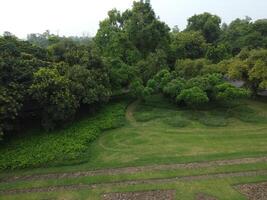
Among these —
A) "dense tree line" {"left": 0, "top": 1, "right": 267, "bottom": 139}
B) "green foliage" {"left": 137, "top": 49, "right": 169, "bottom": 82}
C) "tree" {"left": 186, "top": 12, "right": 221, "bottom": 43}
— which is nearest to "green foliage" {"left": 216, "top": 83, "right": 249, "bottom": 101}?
"dense tree line" {"left": 0, "top": 1, "right": 267, "bottom": 139}

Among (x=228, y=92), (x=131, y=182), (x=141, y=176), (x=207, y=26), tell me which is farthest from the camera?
(x=207, y=26)

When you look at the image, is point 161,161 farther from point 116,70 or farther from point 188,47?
point 188,47

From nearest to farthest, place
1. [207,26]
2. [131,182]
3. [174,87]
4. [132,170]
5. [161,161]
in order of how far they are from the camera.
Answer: [131,182]
[132,170]
[161,161]
[174,87]
[207,26]

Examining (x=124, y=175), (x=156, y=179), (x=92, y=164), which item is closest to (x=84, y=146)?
(x=92, y=164)

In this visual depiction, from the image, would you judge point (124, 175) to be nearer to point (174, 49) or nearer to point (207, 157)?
point (207, 157)

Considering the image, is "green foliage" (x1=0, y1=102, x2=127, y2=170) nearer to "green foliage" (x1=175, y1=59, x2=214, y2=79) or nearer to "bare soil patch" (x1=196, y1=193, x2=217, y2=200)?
"bare soil patch" (x1=196, y1=193, x2=217, y2=200)

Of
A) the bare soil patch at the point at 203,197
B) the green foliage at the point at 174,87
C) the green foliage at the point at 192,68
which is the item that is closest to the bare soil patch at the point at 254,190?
the bare soil patch at the point at 203,197

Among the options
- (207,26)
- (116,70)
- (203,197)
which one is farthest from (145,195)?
(207,26)
